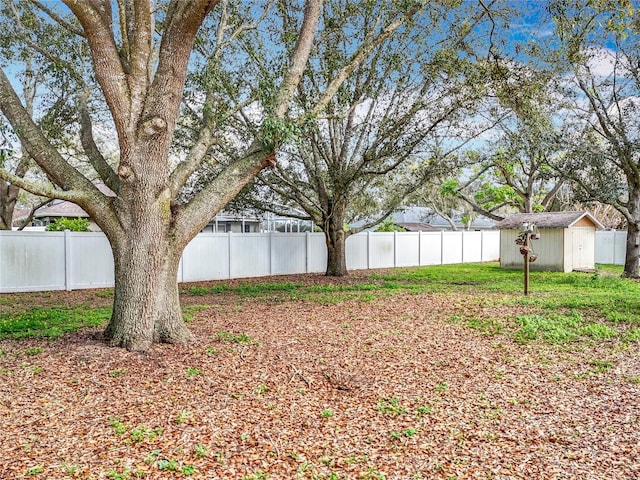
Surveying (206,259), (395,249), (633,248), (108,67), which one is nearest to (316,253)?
(395,249)

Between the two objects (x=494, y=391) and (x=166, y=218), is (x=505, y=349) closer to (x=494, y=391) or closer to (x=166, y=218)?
(x=494, y=391)

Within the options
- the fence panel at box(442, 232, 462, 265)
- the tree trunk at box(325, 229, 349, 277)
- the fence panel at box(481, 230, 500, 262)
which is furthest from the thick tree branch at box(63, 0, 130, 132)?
the fence panel at box(481, 230, 500, 262)

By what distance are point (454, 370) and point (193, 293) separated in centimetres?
755

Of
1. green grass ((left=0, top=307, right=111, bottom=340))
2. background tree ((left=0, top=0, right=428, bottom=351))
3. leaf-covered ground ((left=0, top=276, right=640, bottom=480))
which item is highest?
background tree ((left=0, top=0, right=428, bottom=351))

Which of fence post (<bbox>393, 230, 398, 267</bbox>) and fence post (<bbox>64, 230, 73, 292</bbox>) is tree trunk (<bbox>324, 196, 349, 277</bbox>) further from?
fence post (<bbox>64, 230, 73, 292</bbox>)

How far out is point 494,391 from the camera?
449cm

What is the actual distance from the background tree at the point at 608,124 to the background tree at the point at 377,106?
3864mm

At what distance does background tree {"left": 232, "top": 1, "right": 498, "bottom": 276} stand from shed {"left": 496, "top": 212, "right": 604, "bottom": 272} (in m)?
6.28

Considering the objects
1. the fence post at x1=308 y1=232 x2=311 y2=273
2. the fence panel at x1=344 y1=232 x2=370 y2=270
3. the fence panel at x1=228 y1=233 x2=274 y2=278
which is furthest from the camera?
the fence panel at x1=344 y1=232 x2=370 y2=270

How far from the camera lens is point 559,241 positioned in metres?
16.6

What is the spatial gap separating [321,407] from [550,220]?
15.6 m

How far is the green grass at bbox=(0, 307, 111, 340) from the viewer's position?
252 inches

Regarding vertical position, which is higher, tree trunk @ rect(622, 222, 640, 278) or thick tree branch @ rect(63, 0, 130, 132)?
thick tree branch @ rect(63, 0, 130, 132)

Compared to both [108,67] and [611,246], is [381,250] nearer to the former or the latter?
[611,246]
